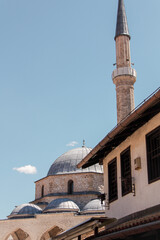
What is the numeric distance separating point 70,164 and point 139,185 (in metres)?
21.6

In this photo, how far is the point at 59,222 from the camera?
2255 centimetres

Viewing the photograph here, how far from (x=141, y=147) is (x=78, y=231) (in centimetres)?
226

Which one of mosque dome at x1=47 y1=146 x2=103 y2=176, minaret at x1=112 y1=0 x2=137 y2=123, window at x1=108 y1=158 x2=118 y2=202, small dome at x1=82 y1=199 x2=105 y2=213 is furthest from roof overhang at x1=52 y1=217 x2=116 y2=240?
mosque dome at x1=47 y1=146 x2=103 y2=176

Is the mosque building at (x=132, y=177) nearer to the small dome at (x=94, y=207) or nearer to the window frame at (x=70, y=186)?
the small dome at (x=94, y=207)

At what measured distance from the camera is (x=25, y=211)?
24578mm

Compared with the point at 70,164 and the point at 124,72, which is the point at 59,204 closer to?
the point at 70,164

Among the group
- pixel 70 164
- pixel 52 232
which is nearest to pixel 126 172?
pixel 52 232

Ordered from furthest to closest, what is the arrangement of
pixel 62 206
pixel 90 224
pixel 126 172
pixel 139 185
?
pixel 62 206 < pixel 126 172 < pixel 90 224 < pixel 139 185

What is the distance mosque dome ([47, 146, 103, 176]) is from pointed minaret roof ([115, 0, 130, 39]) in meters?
10.7

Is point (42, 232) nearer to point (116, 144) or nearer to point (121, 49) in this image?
point (121, 49)

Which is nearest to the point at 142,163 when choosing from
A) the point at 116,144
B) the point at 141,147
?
the point at 141,147

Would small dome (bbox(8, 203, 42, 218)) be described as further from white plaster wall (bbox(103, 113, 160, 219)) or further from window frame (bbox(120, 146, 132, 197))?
window frame (bbox(120, 146, 132, 197))

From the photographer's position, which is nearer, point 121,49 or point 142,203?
point 142,203

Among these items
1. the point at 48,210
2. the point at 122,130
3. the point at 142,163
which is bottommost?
the point at 142,163
